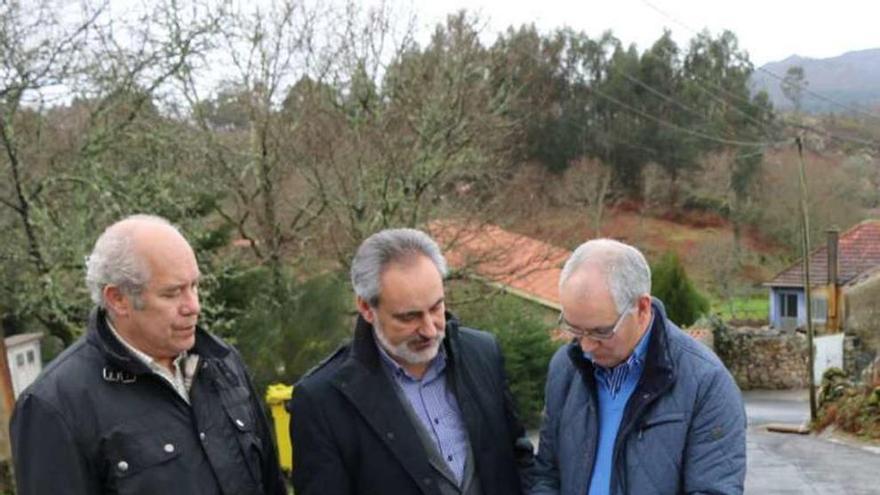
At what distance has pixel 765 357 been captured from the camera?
2512cm

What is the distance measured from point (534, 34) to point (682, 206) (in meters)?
11.7

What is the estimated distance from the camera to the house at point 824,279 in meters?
26.7

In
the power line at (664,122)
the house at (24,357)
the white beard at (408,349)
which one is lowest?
the house at (24,357)

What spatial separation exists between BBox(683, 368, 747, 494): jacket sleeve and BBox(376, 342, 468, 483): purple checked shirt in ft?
1.91

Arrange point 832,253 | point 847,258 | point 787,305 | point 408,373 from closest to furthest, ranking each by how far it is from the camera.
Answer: point 408,373
point 832,253
point 847,258
point 787,305

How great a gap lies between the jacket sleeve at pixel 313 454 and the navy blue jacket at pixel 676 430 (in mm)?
611

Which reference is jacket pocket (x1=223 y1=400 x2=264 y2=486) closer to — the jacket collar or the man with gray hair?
the man with gray hair

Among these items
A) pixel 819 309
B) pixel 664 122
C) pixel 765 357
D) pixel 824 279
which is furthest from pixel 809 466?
pixel 664 122

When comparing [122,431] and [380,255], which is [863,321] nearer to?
[380,255]

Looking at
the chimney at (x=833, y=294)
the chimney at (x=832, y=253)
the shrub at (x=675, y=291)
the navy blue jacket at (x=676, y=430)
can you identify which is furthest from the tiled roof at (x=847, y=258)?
the navy blue jacket at (x=676, y=430)

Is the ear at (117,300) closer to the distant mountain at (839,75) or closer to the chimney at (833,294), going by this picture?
the chimney at (833,294)

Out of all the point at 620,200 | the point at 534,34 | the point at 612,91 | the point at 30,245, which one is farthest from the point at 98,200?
the point at 612,91

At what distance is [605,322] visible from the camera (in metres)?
2.39

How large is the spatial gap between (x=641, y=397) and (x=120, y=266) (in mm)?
1285
